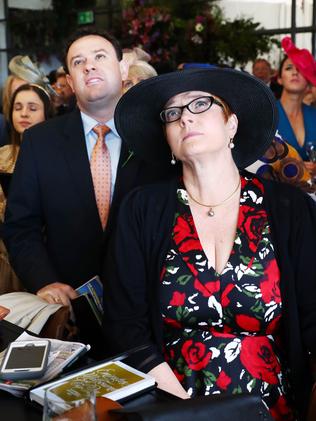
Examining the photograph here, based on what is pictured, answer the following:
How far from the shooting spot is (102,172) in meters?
2.88

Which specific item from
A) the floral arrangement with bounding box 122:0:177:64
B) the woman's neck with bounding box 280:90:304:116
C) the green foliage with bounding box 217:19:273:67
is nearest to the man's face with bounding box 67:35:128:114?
the woman's neck with bounding box 280:90:304:116

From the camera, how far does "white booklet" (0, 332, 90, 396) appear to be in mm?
1680

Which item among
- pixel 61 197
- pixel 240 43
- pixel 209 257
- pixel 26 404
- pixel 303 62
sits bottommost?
pixel 26 404

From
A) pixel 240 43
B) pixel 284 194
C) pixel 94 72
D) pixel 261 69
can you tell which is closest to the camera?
pixel 284 194

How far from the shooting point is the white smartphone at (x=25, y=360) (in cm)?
172

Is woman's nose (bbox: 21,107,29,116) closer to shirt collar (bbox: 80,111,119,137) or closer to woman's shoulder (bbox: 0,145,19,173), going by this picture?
woman's shoulder (bbox: 0,145,19,173)

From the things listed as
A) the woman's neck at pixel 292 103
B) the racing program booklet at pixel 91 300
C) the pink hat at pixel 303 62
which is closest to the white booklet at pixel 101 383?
the racing program booklet at pixel 91 300

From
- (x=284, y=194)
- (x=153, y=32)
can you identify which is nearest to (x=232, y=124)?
(x=284, y=194)

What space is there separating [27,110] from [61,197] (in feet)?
5.88

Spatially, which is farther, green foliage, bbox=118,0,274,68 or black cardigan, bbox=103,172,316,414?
green foliage, bbox=118,0,274,68

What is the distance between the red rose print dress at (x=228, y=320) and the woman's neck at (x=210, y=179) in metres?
0.16

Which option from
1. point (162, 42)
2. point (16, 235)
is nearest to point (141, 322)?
point (16, 235)

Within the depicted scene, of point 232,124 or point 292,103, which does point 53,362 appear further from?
point 292,103

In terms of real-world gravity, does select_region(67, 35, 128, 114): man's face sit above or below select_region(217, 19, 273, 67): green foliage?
below
